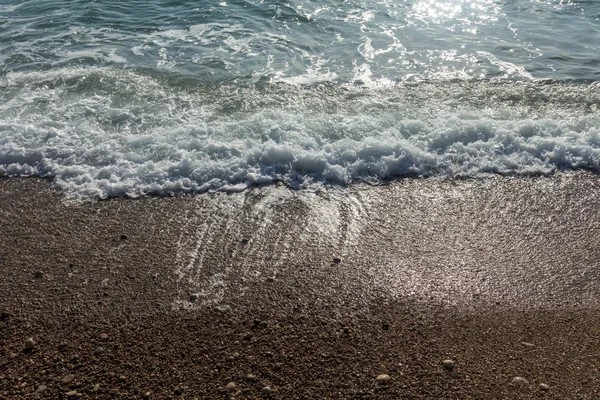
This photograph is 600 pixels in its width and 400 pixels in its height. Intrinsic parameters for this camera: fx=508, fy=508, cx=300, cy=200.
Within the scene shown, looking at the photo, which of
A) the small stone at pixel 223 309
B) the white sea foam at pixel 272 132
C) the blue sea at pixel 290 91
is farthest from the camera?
the blue sea at pixel 290 91

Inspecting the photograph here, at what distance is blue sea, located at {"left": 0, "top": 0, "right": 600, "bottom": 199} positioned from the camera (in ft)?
23.6

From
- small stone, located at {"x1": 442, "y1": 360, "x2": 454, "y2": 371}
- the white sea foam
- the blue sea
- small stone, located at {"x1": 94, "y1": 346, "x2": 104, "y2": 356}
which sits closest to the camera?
small stone, located at {"x1": 442, "y1": 360, "x2": 454, "y2": 371}

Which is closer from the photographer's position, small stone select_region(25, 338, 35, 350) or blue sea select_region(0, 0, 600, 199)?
small stone select_region(25, 338, 35, 350)

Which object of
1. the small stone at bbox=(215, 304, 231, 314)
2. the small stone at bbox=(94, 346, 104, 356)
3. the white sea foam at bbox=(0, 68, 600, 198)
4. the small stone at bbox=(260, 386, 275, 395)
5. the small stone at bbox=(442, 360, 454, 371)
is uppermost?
the white sea foam at bbox=(0, 68, 600, 198)

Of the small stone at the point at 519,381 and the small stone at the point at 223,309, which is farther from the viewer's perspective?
the small stone at the point at 223,309

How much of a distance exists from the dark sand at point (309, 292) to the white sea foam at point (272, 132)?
0.39 meters

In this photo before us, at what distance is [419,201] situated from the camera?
6582 mm

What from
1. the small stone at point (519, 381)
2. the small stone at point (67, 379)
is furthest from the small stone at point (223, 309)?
the small stone at point (519, 381)

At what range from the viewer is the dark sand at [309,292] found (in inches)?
169

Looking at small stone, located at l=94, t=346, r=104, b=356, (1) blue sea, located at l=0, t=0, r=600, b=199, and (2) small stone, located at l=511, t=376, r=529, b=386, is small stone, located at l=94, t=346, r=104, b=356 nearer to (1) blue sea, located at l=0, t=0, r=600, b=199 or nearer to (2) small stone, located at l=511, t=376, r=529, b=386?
(1) blue sea, located at l=0, t=0, r=600, b=199

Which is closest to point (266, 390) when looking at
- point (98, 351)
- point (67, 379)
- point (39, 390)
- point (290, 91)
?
point (98, 351)

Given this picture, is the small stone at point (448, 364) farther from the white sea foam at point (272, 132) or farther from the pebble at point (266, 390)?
the white sea foam at point (272, 132)

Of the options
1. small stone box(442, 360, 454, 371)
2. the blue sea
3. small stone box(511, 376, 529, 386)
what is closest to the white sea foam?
the blue sea

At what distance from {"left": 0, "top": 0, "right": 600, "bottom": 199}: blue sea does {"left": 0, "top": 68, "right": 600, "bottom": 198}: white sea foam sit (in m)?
0.03
